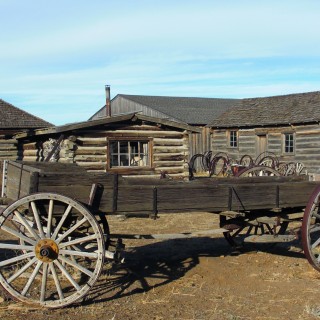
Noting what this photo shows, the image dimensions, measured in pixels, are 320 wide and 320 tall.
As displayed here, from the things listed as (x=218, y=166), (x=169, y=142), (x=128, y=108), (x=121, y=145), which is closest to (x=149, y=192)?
(x=121, y=145)

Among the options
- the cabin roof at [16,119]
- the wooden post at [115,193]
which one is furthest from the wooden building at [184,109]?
the wooden post at [115,193]

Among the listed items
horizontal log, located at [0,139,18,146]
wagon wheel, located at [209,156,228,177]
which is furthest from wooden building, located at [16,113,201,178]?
wagon wheel, located at [209,156,228,177]

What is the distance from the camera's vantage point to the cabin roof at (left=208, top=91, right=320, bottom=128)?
21641 millimetres

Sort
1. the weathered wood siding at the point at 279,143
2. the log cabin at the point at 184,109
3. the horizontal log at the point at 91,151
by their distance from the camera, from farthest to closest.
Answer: the log cabin at the point at 184,109 → the weathered wood siding at the point at 279,143 → the horizontal log at the point at 91,151

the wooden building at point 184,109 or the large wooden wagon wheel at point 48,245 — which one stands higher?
the wooden building at point 184,109

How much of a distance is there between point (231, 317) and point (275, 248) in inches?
129

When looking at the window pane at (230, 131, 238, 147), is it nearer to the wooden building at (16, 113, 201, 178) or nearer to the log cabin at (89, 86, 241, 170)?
the log cabin at (89, 86, 241, 170)

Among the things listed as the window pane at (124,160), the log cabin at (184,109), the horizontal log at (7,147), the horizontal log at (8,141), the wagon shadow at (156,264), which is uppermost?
the log cabin at (184,109)

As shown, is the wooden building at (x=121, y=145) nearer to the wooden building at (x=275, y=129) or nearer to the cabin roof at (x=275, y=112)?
the wooden building at (x=275, y=129)

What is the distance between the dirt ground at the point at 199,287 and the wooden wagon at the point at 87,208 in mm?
293

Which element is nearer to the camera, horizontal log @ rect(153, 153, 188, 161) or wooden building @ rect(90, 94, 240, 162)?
horizontal log @ rect(153, 153, 188, 161)

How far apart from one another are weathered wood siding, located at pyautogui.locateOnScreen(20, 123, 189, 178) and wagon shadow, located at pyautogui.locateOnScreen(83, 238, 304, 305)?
19.8ft

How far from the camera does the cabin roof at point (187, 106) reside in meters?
32.6

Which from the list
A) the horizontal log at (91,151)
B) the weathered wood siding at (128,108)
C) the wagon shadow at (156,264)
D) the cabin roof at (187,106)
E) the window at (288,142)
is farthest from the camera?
the weathered wood siding at (128,108)
